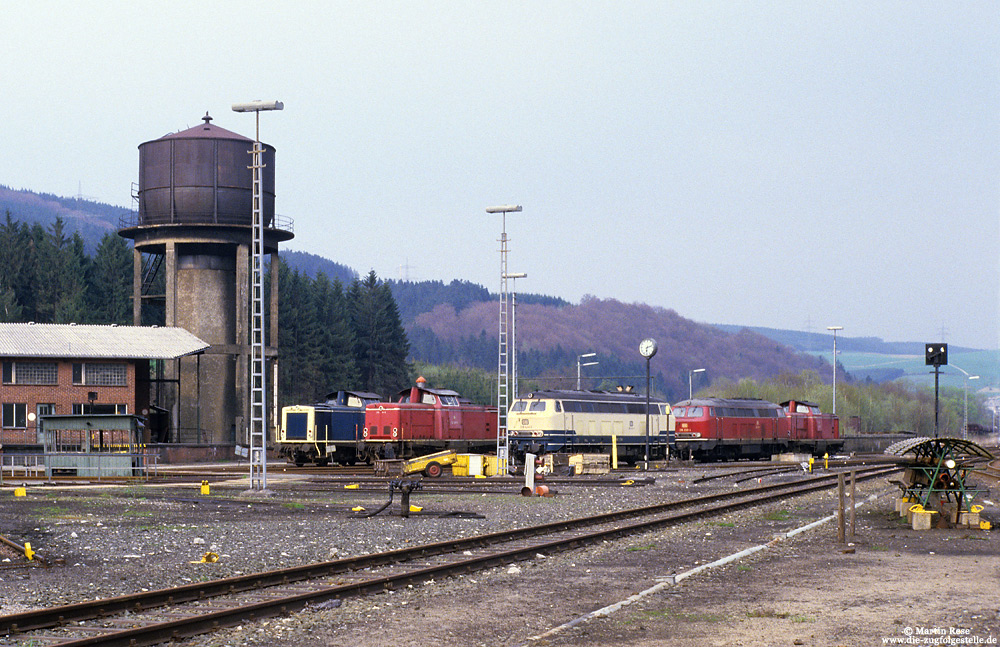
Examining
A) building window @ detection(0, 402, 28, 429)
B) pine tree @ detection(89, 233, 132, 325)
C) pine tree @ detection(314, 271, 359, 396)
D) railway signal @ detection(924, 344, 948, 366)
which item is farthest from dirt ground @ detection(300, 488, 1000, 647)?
pine tree @ detection(314, 271, 359, 396)

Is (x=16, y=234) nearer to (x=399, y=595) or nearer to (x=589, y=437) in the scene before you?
(x=589, y=437)

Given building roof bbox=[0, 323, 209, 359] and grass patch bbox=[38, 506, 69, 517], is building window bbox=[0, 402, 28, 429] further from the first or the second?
A: grass patch bbox=[38, 506, 69, 517]

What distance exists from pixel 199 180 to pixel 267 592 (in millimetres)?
58952

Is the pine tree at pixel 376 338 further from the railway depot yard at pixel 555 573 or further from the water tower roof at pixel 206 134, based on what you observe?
the railway depot yard at pixel 555 573

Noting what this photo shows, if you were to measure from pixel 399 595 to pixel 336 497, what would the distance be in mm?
18229

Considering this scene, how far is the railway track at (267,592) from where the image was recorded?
38.5 ft

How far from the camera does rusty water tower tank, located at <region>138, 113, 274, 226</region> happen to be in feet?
229

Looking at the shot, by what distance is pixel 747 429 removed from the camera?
6725 centimetres

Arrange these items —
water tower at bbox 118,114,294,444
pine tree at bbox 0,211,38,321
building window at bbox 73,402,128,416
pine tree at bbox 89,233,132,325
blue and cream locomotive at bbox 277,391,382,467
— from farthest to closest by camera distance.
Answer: pine tree at bbox 0,211,38,321
pine tree at bbox 89,233,132,325
water tower at bbox 118,114,294,444
building window at bbox 73,402,128,416
blue and cream locomotive at bbox 277,391,382,467

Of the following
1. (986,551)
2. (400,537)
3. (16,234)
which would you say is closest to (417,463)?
(400,537)

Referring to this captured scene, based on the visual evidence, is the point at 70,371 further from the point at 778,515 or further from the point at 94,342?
the point at 778,515

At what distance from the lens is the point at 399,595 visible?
572 inches

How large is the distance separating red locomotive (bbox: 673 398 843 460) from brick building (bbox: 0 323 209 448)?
96.2 feet

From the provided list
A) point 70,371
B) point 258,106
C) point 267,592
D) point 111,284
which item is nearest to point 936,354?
point 258,106
